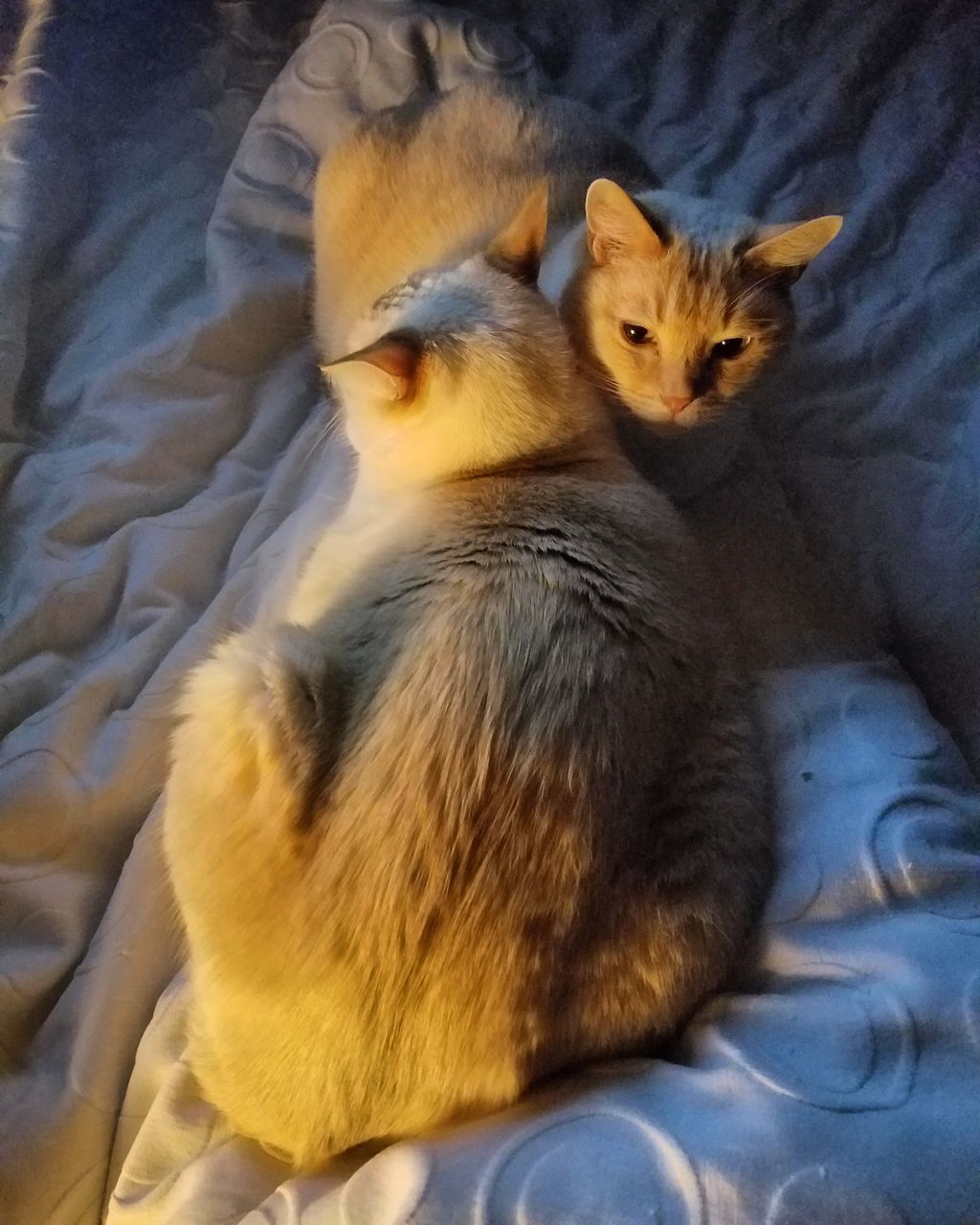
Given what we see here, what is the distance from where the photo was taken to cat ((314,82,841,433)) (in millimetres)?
1192

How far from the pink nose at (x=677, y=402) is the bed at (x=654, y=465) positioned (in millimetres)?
113

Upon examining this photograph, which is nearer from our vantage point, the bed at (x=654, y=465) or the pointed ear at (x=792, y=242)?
the bed at (x=654, y=465)

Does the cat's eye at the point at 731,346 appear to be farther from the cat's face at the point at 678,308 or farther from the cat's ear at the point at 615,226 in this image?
the cat's ear at the point at 615,226

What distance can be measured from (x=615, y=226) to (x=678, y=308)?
13 centimetres

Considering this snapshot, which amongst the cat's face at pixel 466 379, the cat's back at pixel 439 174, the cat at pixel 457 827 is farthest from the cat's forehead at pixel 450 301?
the cat's back at pixel 439 174

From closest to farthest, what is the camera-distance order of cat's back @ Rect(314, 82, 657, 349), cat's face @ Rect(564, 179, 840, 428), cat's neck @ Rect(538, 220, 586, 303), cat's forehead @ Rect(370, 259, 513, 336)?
cat's forehead @ Rect(370, 259, 513, 336) → cat's face @ Rect(564, 179, 840, 428) → cat's neck @ Rect(538, 220, 586, 303) → cat's back @ Rect(314, 82, 657, 349)

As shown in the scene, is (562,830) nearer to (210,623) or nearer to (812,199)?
(210,623)

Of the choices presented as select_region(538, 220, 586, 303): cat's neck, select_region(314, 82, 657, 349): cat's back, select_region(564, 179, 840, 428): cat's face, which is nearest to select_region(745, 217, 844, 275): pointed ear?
select_region(564, 179, 840, 428): cat's face

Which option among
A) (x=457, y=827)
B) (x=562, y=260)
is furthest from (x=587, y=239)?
(x=457, y=827)

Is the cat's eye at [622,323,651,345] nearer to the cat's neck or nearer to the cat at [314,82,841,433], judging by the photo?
the cat at [314,82,841,433]

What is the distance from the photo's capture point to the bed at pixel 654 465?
768mm

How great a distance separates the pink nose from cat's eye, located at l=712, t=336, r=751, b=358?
0.29 feet

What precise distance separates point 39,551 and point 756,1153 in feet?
3.52

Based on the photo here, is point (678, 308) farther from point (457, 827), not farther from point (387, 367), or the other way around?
point (457, 827)
